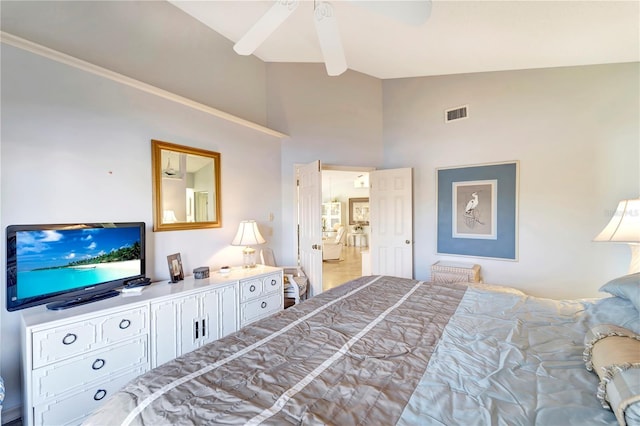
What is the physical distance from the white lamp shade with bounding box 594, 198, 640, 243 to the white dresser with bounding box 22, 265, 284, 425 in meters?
3.11

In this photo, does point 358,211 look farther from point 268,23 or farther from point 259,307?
point 268,23

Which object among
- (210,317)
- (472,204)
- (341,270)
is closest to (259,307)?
(210,317)

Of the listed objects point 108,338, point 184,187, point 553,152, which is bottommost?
point 108,338

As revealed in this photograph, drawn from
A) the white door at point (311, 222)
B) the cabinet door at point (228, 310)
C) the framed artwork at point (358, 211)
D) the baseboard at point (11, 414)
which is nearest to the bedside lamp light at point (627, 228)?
the white door at point (311, 222)

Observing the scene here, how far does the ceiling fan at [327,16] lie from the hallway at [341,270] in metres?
3.75

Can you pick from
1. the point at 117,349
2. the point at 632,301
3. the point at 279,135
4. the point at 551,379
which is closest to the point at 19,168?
the point at 117,349

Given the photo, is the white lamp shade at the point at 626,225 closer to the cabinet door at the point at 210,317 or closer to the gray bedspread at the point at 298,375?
the gray bedspread at the point at 298,375

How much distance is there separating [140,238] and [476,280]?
3.56m

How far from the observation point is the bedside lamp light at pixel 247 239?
299 cm

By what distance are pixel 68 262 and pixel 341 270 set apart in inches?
212

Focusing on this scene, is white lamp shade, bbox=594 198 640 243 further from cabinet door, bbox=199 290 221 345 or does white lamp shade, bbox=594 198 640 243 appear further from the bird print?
cabinet door, bbox=199 290 221 345

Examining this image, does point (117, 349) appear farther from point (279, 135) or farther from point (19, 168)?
point (279, 135)

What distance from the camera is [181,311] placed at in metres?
2.18

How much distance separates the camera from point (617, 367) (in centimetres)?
84
